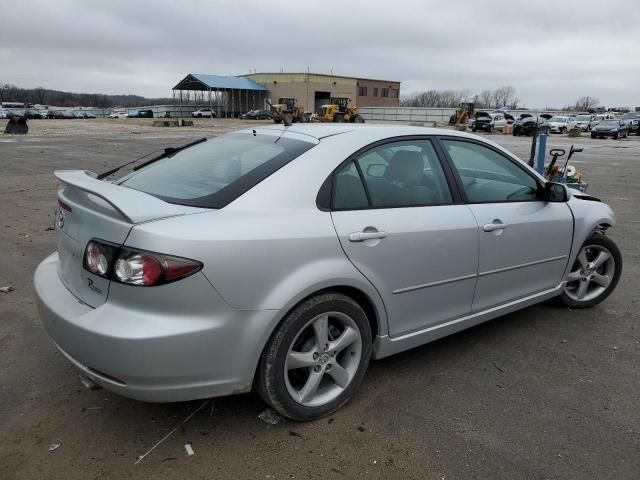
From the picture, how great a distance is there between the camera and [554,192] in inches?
154

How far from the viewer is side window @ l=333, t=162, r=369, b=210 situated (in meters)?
2.84

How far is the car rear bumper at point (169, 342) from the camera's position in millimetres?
2289

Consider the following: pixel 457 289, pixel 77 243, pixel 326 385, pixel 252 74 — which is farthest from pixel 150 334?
pixel 252 74

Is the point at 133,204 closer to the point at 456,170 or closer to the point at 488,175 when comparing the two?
the point at 456,170

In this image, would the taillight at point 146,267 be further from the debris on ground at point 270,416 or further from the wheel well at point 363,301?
the debris on ground at point 270,416

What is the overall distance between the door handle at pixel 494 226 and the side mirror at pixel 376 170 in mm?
785

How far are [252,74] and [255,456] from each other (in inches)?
3627

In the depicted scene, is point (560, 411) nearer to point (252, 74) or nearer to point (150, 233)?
point (150, 233)

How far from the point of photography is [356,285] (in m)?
2.79

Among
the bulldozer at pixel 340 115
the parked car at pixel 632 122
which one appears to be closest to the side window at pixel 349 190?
the bulldozer at pixel 340 115

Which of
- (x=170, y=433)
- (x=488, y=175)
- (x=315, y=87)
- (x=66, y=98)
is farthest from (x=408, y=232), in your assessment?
(x=66, y=98)

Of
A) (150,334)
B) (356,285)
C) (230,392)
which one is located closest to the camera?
(150,334)

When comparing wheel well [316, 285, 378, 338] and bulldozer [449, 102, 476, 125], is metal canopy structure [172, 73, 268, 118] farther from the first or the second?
wheel well [316, 285, 378, 338]

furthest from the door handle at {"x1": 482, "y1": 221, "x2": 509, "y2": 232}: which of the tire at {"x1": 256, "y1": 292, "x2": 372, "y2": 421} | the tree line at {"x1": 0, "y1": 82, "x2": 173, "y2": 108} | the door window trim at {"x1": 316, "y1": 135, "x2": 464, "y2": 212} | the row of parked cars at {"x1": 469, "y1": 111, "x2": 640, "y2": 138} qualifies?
the tree line at {"x1": 0, "y1": 82, "x2": 173, "y2": 108}
